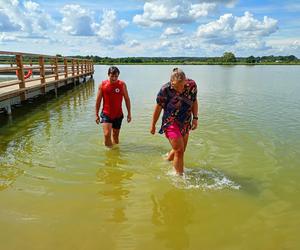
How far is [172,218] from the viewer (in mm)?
4195

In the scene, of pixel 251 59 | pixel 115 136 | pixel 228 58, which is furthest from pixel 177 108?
pixel 228 58

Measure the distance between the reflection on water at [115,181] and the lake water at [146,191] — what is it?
2 cm

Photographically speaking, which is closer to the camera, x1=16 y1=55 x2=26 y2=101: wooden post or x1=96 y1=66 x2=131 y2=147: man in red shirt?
x1=96 y1=66 x2=131 y2=147: man in red shirt

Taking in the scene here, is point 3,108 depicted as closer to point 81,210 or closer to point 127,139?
point 127,139

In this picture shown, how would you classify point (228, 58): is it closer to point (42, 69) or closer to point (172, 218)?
point (42, 69)

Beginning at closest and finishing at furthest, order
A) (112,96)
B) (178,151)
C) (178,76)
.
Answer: (178,76) → (178,151) → (112,96)

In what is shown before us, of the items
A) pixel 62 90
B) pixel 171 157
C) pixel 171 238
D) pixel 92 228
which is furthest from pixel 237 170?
pixel 62 90

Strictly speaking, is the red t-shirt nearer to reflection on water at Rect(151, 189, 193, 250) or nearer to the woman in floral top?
the woman in floral top

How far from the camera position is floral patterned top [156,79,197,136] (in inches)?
200

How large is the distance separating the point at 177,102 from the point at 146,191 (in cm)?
143

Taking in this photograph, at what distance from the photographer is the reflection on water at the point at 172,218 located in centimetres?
371

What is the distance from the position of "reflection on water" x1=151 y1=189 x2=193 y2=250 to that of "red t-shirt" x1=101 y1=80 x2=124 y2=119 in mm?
2620

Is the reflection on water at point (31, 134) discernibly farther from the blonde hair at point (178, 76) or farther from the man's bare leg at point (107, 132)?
the blonde hair at point (178, 76)

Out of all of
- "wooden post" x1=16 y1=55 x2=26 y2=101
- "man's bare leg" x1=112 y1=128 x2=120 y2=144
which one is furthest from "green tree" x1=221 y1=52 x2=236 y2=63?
"man's bare leg" x1=112 y1=128 x2=120 y2=144
